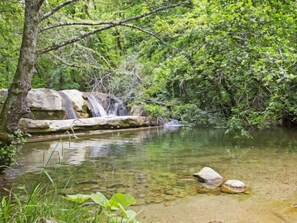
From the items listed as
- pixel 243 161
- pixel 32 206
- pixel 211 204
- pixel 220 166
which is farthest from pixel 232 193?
pixel 32 206

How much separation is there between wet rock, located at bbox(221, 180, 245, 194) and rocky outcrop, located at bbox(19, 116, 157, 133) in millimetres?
4608

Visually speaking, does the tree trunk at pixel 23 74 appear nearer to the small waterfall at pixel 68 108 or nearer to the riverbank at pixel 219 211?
the riverbank at pixel 219 211

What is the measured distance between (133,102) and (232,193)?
9.27m

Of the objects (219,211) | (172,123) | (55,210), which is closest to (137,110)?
(172,123)

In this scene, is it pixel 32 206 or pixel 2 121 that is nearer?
pixel 32 206

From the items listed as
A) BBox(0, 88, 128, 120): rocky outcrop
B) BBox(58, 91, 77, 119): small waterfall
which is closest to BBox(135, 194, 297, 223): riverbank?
BBox(0, 88, 128, 120): rocky outcrop

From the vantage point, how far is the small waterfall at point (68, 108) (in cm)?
1135

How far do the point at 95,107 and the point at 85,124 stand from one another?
242 cm

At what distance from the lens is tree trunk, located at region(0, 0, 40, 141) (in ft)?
13.8

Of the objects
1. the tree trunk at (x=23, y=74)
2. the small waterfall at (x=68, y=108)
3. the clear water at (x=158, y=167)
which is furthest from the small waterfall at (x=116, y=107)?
the tree trunk at (x=23, y=74)

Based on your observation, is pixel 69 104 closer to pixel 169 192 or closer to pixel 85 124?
pixel 85 124

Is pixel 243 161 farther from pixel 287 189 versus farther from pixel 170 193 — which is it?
pixel 170 193

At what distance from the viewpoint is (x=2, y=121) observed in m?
4.24

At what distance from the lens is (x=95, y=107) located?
508 inches
